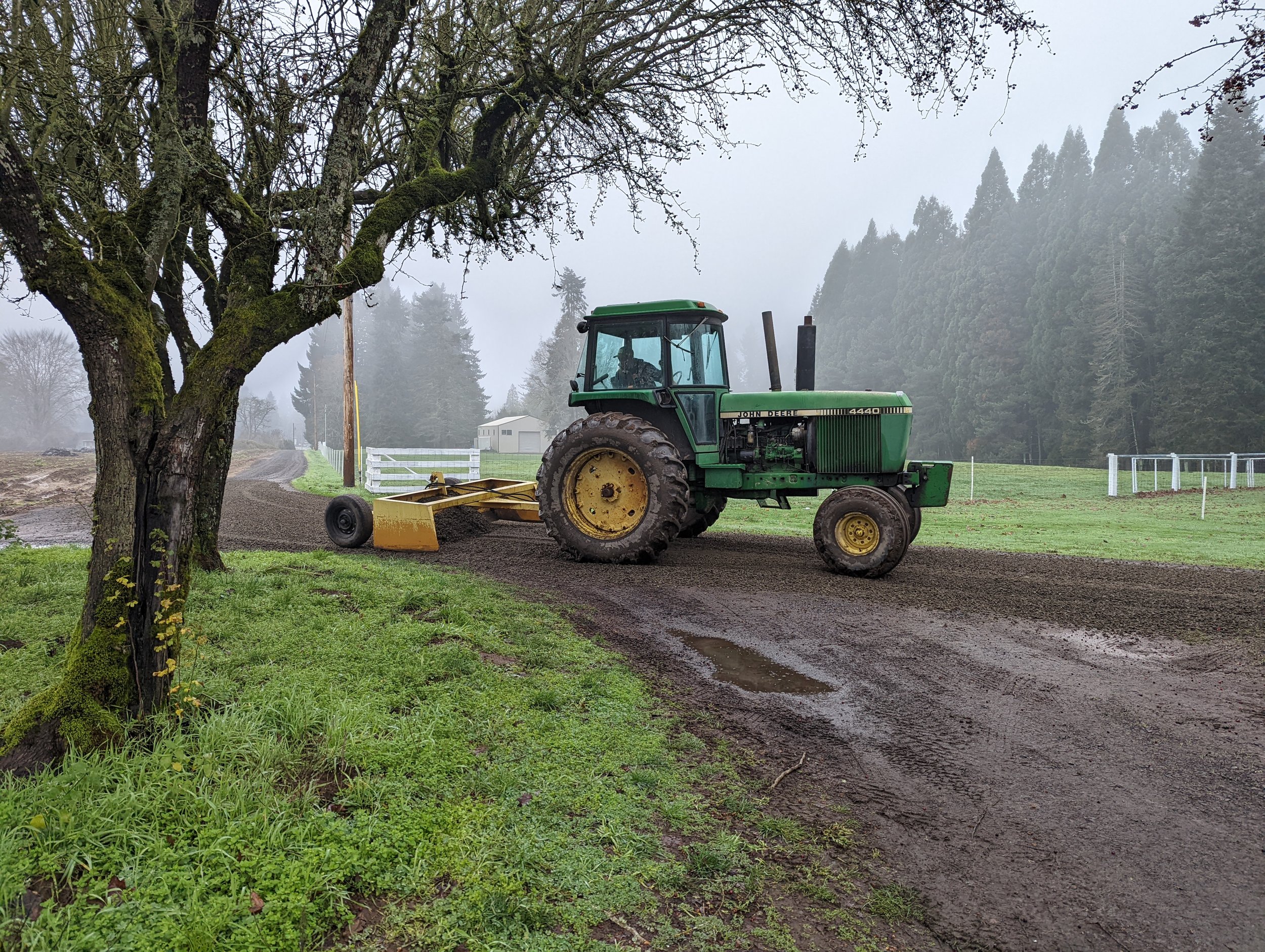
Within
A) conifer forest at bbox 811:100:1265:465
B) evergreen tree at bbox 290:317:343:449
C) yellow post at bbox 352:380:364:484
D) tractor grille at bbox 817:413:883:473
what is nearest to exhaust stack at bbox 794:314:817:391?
tractor grille at bbox 817:413:883:473

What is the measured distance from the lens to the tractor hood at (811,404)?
806cm

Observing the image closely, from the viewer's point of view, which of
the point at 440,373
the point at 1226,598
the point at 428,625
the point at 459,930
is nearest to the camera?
the point at 459,930

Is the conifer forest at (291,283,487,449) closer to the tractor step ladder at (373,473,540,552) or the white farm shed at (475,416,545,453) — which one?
the white farm shed at (475,416,545,453)

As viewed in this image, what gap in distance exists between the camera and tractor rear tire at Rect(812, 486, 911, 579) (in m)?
7.34

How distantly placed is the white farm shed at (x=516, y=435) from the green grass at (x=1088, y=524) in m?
40.1

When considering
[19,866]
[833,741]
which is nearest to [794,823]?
[833,741]

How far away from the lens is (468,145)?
6.73 meters

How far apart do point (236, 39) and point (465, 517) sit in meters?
6.42

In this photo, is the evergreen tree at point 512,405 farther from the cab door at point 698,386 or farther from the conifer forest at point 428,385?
the cab door at point 698,386

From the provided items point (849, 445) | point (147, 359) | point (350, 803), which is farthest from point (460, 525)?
point (350, 803)

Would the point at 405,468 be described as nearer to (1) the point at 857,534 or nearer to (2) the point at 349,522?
(2) the point at 349,522

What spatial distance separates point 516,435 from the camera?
56.5 metres

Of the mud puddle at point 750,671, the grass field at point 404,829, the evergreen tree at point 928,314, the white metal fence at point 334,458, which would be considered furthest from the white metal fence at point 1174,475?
the white metal fence at point 334,458

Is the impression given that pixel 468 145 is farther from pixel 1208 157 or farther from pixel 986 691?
pixel 1208 157
